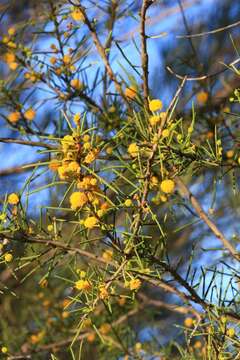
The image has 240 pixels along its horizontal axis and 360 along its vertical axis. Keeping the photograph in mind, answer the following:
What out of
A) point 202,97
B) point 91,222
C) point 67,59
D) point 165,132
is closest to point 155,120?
point 165,132

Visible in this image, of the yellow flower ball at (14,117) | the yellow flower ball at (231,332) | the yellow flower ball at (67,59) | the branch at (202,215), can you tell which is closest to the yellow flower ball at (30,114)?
the yellow flower ball at (14,117)

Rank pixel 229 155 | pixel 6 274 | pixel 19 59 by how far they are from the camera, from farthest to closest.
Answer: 1. pixel 6 274
2. pixel 19 59
3. pixel 229 155

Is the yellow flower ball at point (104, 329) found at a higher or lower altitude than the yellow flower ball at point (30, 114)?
lower

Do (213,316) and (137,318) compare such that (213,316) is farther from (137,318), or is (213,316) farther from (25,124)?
(137,318)

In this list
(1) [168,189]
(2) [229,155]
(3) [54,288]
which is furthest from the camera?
(3) [54,288]

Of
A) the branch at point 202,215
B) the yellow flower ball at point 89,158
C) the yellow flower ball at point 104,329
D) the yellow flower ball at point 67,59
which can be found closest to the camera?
the yellow flower ball at point 89,158

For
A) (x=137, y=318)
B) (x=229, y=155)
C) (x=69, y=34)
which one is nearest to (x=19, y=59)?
(x=69, y=34)

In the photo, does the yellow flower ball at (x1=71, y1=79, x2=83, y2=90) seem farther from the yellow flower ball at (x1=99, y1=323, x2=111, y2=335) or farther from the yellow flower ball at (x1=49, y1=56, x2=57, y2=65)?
the yellow flower ball at (x1=99, y1=323, x2=111, y2=335)

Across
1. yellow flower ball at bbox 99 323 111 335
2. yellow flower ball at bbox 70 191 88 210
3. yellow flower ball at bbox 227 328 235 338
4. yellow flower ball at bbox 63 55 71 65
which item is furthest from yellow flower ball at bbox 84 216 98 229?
yellow flower ball at bbox 99 323 111 335

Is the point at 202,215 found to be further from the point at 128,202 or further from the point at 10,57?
the point at 10,57

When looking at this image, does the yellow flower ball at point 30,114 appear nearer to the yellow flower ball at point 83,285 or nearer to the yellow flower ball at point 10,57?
the yellow flower ball at point 10,57

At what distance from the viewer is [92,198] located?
0.60m

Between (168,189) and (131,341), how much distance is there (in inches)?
22.6

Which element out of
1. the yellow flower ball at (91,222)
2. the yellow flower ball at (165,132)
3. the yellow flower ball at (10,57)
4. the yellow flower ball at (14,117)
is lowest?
the yellow flower ball at (91,222)
